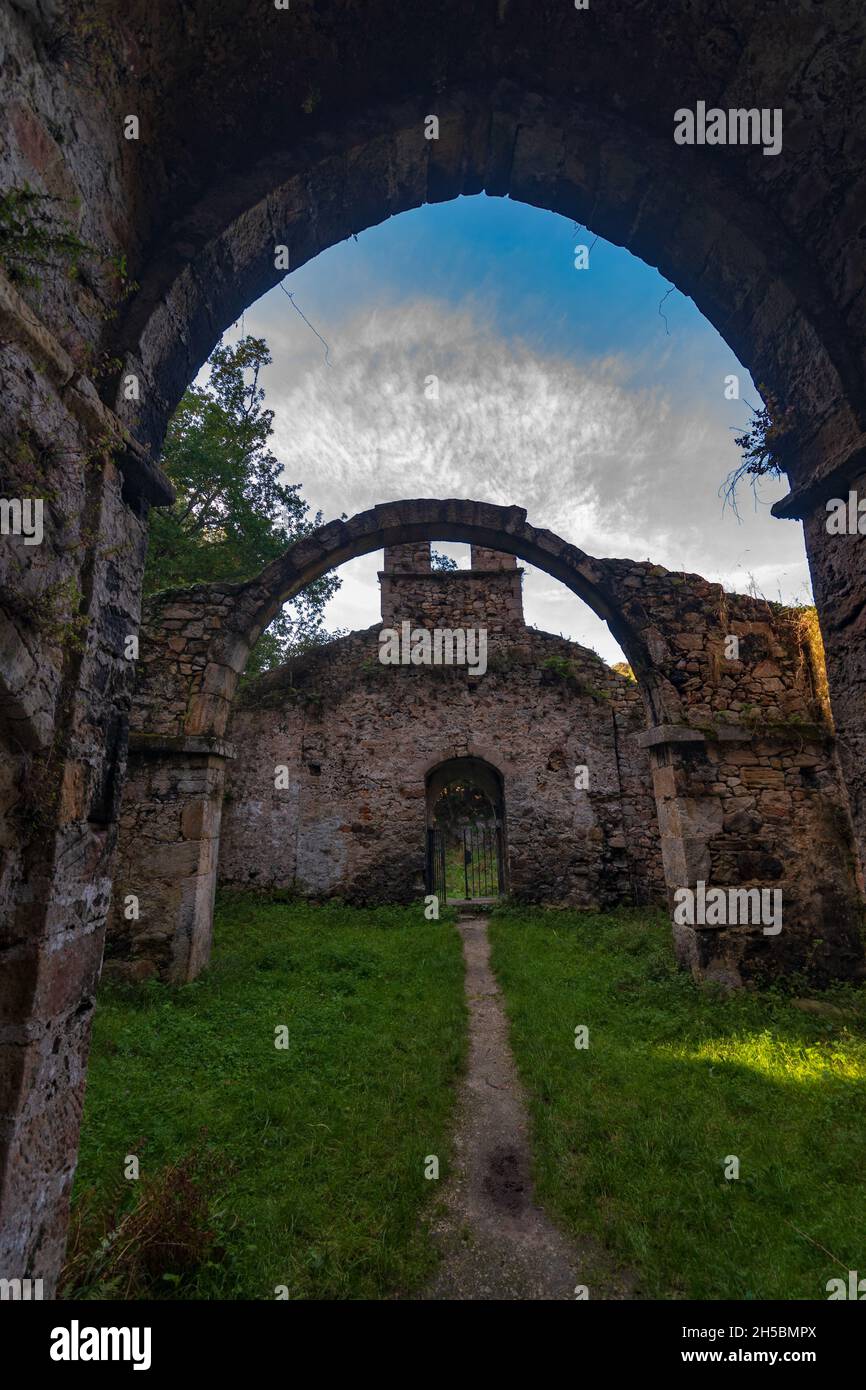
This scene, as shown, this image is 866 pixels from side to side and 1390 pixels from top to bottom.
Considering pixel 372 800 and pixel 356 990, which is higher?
pixel 372 800

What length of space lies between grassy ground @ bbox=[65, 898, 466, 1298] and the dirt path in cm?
14

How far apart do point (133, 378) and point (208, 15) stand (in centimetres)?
158

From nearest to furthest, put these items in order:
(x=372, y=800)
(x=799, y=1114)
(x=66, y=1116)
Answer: (x=66, y=1116) → (x=799, y=1114) → (x=372, y=800)

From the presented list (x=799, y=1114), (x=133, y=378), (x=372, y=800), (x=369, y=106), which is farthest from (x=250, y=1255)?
(x=372, y=800)

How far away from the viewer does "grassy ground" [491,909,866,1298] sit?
8.18 feet

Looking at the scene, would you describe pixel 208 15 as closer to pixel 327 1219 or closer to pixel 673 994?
pixel 327 1219

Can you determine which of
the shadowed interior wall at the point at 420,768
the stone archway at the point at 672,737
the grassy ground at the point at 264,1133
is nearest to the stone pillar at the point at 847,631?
the grassy ground at the point at 264,1133

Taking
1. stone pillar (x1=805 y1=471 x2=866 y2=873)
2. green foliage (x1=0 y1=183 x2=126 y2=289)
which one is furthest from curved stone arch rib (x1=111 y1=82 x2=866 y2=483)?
green foliage (x1=0 y1=183 x2=126 y2=289)

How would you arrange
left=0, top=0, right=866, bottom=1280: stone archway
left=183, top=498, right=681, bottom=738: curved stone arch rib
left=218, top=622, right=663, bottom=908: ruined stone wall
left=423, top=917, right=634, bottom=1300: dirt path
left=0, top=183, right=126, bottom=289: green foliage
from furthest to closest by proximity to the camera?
left=218, top=622, right=663, bottom=908: ruined stone wall → left=183, top=498, right=681, bottom=738: curved stone arch rib → left=423, top=917, right=634, bottom=1300: dirt path → left=0, top=0, right=866, bottom=1280: stone archway → left=0, top=183, right=126, bottom=289: green foliage

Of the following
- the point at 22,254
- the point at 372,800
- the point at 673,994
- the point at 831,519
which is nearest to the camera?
the point at 22,254

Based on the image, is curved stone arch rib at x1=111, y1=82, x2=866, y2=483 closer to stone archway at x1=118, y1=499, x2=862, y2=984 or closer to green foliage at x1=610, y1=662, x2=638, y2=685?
stone archway at x1=118, y1=499, x2=862, y2=984

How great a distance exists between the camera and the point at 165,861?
20.6 feet

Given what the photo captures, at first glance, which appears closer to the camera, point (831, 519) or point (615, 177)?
point (831, 519)

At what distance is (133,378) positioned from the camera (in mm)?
2281
